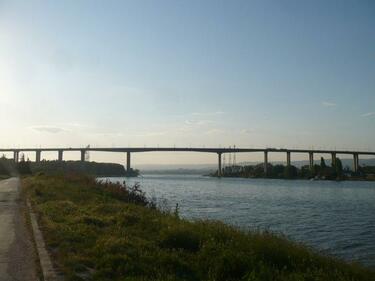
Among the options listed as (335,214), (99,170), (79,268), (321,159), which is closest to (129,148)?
(99,170)

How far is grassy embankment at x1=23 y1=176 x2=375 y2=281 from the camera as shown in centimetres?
916

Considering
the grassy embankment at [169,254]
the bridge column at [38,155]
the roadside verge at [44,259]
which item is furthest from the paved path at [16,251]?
the bridge column at [38,155]

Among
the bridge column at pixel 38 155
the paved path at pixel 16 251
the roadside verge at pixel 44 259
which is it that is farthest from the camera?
the bridge column at pixel 38 155

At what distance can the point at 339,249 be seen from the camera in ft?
62.6

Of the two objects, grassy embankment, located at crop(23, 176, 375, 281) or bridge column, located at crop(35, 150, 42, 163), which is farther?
bridge column, located at crop(35, 150, 42, 163)

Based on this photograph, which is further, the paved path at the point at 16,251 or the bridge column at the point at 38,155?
the bridge column at the point at 38,155

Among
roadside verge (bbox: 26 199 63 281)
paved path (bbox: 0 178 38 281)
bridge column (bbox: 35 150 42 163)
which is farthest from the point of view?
bridge column (bbox: 35 150 42 163)

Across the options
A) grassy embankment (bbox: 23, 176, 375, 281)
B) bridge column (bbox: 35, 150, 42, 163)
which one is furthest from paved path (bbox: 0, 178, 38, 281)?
bridge column (bbox: 35, 150, 42, 163)

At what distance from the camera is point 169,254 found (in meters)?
10.4

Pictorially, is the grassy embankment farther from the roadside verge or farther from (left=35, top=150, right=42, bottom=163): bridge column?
(left=35, top=150, right=42, bottom=163): bridge column

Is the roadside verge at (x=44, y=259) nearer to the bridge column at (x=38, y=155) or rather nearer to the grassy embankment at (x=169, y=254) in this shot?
the grassy embankment at (x=169, y=254)

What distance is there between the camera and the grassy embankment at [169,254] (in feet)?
30.0

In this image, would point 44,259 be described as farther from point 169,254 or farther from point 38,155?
point 38,155

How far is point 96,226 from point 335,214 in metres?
23.3
